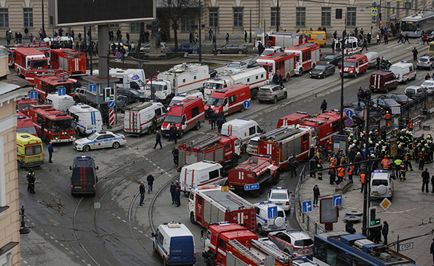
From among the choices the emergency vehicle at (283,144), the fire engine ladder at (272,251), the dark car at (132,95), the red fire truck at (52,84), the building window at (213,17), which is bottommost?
the fire engine ladder at (272,251)

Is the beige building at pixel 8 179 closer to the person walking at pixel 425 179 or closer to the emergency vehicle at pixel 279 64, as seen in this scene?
the person walking at pixel 425 179

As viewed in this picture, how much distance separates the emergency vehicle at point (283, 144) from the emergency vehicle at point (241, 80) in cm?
1559

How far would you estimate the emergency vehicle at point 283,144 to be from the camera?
59062mm

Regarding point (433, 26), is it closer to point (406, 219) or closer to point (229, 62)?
point (229, 62)

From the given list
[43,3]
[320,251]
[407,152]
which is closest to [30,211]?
[320,251]

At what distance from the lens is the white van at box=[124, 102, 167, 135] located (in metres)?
67.4

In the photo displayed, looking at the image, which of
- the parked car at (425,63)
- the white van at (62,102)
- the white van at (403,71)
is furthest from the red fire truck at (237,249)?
the parked car at (425,63)

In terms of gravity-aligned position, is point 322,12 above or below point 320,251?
above

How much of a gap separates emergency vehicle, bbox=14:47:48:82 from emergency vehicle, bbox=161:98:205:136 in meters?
20.4

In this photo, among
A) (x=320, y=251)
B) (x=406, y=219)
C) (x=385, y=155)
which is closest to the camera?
(x=320, y=251)

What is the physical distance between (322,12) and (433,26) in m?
12.4

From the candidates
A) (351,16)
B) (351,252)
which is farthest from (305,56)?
(351,252)

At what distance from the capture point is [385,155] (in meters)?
57.8

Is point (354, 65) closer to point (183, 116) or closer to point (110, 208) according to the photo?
point (183, 116)
